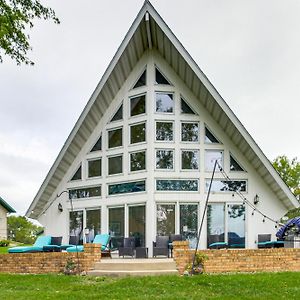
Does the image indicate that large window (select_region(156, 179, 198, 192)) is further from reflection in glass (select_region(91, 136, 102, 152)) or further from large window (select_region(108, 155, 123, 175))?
reflection in glass (select_region(91, 136, 102, 152))

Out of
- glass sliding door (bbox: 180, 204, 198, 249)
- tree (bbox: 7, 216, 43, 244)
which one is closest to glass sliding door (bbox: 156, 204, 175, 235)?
glass sliding door (bbox: 180, 204, 198, 249)

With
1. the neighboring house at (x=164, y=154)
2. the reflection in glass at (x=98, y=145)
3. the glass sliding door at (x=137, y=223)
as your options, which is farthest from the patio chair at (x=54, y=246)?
the reflection in glass at (x=98, y=145)

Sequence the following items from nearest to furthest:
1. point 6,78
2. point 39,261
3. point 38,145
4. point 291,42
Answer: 1. point 39,261
2. point 6,78
3. point 291,42
4. point 38,145

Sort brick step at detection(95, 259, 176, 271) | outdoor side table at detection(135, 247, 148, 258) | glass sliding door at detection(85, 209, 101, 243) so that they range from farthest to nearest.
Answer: glass sliding door at detection(85, 209, 101, 243), outdoor side table at detection(135, 247, 148, 258), brick step at detection(95, 259, 176, 271)

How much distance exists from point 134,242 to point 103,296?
A: 668cm

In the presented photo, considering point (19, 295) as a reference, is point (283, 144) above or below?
above

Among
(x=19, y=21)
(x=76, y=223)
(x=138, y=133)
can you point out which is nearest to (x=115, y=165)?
(x=138, y=133)

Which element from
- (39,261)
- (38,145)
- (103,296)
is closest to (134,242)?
(39,261)

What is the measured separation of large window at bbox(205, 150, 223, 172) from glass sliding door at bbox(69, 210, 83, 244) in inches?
201

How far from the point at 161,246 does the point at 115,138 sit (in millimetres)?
4632

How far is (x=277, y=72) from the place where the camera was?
771 inches

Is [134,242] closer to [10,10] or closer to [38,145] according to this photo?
[10,10]

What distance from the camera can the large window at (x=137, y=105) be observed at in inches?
639

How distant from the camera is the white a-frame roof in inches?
593
